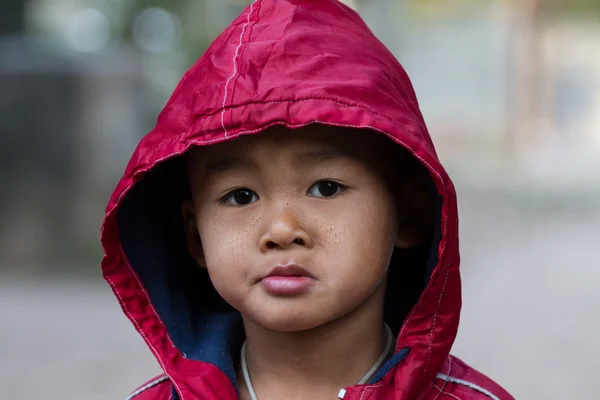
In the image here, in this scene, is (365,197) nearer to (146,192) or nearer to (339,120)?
(339,120)

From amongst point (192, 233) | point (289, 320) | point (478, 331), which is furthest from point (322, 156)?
point (478, 331)

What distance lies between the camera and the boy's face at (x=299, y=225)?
1.64m

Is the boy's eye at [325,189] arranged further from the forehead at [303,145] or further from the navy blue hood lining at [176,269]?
the navy blue hood lining at [176,269]

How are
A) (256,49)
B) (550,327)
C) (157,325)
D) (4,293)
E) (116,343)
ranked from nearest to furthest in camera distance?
(256,49)
(157,325)
(116,343)
(550,327)
(4,293)

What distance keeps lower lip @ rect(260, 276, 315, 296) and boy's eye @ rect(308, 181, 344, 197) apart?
0.15 m

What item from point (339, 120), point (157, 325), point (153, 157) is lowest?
point (157, 325)

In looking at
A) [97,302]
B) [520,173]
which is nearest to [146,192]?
[97,302]

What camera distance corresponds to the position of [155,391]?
77.5 inches

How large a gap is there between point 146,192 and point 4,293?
398 centimetres

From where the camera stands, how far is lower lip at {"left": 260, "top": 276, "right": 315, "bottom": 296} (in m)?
1.62

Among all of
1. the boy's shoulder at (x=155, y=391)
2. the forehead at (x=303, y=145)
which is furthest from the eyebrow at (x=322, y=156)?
the boy's shoulder at (x=155, y=391)

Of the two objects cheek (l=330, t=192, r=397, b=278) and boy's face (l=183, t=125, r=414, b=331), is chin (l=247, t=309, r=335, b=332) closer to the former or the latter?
boy's face (l=183, t=125, r=414, b=331)

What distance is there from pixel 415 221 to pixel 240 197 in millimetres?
384

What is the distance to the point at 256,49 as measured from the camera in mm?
1698
